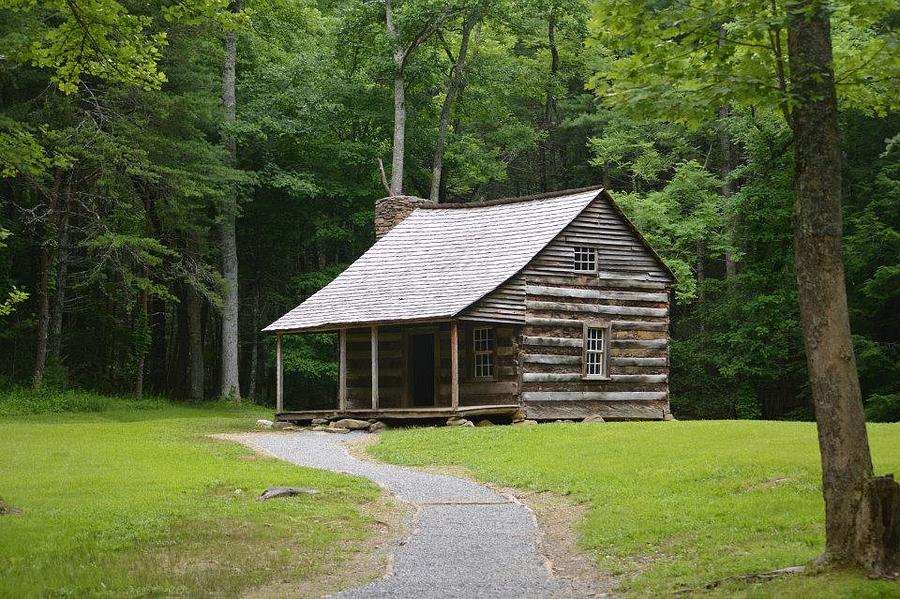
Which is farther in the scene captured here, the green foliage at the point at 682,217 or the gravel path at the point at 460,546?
the green foliage at the point at 682,217

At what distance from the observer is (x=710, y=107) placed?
10.7 meters

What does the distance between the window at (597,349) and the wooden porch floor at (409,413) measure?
314 cm

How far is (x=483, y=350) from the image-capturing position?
98.4 feet

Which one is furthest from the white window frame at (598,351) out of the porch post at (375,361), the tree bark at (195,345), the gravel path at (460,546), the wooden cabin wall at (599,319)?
the tree bark at (195,345)

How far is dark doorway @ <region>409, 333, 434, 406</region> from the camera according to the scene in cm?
3231

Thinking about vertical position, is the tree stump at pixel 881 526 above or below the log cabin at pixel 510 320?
below

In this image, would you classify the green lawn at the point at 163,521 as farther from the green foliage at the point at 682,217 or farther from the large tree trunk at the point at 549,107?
the large tree trunk at the point at 549,107

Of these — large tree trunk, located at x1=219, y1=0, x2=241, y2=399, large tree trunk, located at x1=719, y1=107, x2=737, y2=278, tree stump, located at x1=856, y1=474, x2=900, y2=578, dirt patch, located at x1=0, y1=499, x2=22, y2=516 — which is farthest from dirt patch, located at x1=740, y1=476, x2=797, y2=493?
large tree trunk, located at x1=219, y1=0, x2=241, y2=399

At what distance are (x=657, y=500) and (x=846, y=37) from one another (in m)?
24.6

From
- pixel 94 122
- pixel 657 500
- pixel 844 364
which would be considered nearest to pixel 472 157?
pixel 94 122

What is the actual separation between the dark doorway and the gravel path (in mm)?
12479

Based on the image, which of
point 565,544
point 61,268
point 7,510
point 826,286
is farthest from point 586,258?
point 826,286

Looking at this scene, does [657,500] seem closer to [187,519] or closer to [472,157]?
[187,519]

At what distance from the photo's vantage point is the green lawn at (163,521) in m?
10.5
